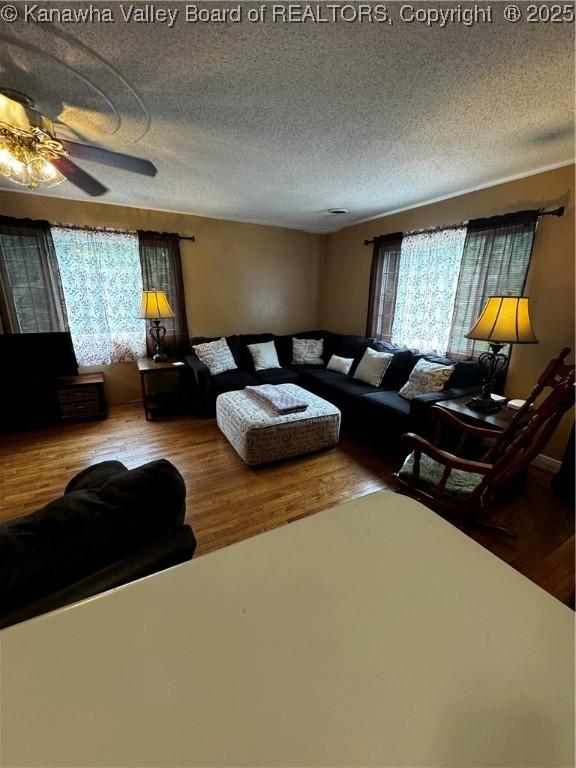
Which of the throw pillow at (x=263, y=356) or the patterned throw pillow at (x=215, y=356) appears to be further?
the throw pillow at (x=263, y=356)

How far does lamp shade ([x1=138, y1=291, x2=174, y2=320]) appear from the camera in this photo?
351 cm

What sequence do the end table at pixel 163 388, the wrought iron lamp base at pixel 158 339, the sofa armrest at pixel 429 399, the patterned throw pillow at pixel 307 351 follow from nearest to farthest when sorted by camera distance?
the sofa armrest at pixel 429 399 → the end table at pixel 163 388 → the wrought iron lamp base at pixel 158 339 → the patterned throw pillow at pixel 307 351

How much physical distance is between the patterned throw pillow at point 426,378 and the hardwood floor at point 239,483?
2.14 ft

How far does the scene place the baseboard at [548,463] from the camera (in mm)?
2633

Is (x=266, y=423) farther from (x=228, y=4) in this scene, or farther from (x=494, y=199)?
(x=494, y=199)

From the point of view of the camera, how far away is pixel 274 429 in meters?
2.66

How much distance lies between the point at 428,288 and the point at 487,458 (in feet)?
7.26

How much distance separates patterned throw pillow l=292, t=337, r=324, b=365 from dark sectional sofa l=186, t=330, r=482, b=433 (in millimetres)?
77

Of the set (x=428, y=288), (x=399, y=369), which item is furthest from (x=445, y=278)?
(x=399, y=369)

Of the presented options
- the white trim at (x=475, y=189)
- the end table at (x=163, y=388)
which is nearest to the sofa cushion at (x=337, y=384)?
the end table at (x=163, y=388)

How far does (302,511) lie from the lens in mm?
2172

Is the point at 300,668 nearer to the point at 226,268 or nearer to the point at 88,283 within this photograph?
the point at 88,283

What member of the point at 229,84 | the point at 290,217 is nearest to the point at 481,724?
the point at 229,84

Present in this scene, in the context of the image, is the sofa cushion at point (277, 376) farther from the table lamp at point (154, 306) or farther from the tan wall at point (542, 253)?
the tan wall at point (542, 253)
